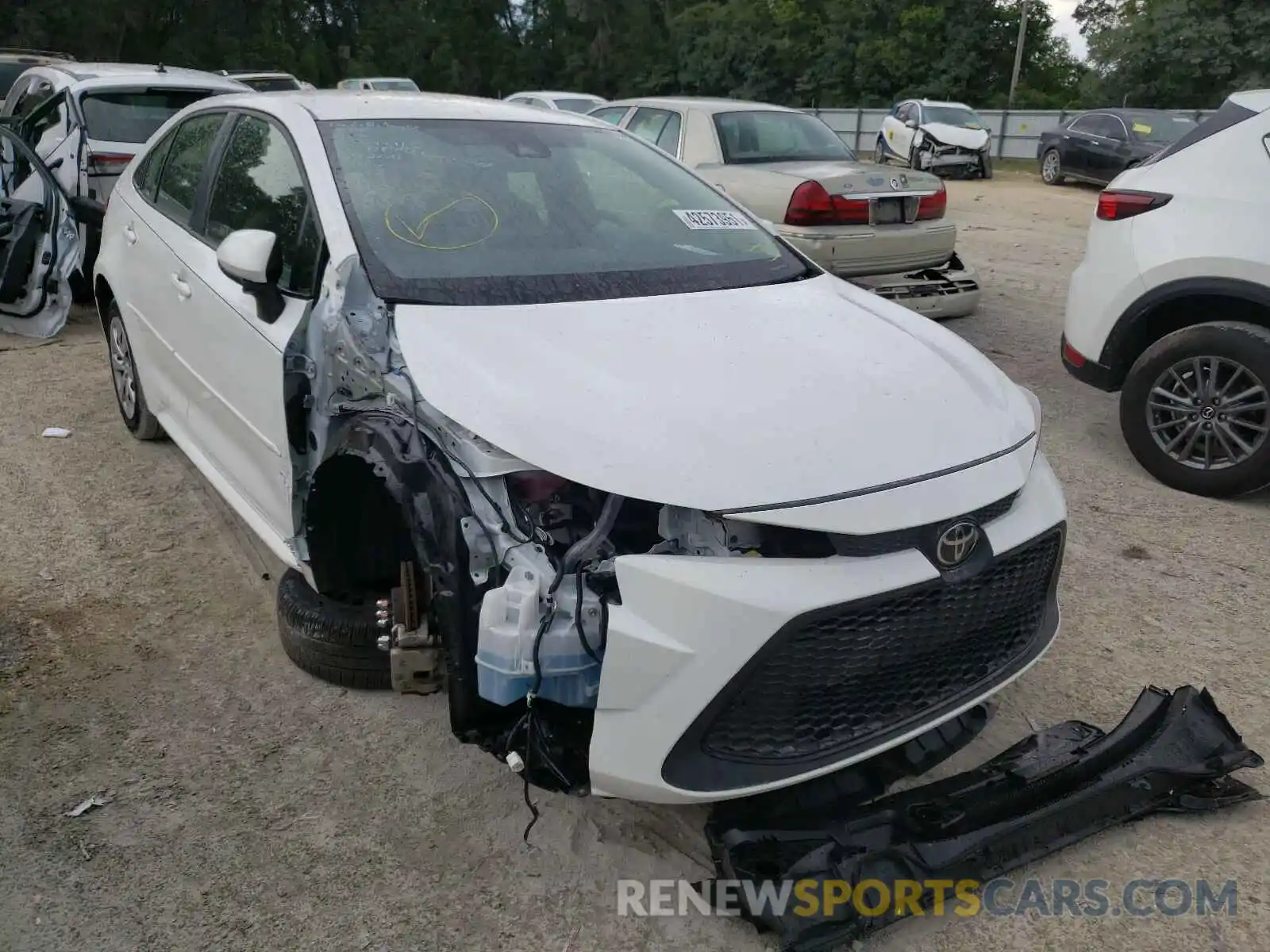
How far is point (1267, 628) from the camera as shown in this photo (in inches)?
145

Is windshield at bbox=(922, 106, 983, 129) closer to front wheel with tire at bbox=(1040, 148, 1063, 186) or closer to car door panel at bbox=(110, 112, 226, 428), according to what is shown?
front wheel with tire at bbox=(1040, 148, 1063, 186)

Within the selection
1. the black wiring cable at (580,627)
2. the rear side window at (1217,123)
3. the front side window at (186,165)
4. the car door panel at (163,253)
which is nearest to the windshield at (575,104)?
the rear side window at (1217,123)

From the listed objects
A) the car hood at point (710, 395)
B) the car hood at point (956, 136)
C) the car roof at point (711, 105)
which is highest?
the car roof at point (711, 105)

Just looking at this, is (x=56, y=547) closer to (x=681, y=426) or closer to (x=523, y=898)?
(x=523, y=898)

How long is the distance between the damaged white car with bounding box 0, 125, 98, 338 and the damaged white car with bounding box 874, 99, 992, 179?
15743 millimetres

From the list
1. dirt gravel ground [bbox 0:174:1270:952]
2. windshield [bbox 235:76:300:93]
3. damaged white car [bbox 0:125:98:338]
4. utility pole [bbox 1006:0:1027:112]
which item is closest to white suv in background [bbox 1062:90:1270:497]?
dirt gravel ground [bbox 0:174:1270:952]

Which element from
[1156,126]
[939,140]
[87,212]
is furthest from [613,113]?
[1156,126]

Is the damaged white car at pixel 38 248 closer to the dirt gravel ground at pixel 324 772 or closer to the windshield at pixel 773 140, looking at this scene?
the dirt gravel ground at pixel 324 772

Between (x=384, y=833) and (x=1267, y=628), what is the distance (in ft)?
10.2

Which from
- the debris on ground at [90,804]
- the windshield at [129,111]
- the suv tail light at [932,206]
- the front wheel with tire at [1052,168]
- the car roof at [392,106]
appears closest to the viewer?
the debris on ground at [90,804]

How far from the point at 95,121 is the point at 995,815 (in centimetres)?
795

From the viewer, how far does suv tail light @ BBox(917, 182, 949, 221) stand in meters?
7.18

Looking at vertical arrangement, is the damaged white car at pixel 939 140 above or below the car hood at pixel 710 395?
below

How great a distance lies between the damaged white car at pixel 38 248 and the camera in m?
6.88
